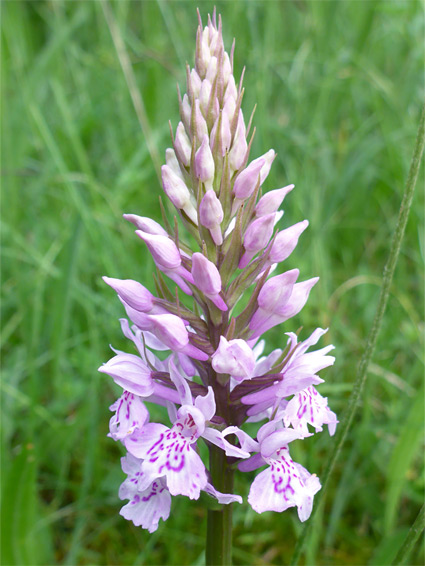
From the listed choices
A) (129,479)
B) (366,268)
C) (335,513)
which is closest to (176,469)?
(129,479)

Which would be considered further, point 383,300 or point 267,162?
point 267,162

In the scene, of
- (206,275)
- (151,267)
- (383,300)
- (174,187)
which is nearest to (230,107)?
(174,187)

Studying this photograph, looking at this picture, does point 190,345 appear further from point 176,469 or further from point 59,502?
point 59,502

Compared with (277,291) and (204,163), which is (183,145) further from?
(277,291)

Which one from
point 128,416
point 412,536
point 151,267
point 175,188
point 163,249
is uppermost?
point 151,267

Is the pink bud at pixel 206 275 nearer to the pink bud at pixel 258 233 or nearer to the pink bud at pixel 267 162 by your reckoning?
the pink bud at pixel 258 233

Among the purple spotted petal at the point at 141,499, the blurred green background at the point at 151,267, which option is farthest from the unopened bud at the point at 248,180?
the blurred green background at the point at 151,267

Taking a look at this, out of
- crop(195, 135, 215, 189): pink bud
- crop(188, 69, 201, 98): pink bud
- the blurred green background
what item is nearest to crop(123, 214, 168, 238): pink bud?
crop(195, 135, 215, 189): pink bud
